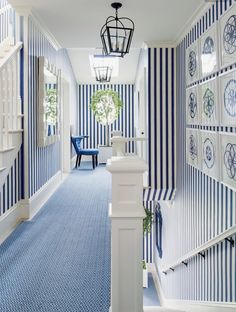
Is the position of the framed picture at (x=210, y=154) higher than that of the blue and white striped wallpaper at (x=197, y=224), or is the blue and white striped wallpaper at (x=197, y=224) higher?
the framed picture at (x=210, y=154)

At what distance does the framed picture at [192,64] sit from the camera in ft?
12.6

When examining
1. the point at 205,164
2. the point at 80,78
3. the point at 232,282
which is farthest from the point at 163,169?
the point at 80,78

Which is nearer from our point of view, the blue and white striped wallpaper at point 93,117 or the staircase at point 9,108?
the staircase at point 9,108

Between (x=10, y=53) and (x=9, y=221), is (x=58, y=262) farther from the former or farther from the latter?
(x=10, y=53)

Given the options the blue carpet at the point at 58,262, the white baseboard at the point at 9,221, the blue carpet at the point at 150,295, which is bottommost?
the blue carpet at the point at 150,295

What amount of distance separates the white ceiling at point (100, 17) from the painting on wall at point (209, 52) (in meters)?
0.46

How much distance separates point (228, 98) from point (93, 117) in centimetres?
933

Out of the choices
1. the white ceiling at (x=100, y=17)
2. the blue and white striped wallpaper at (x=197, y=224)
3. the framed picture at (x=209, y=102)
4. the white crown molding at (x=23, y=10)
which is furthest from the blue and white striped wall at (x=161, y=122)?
the white crown molding at (x=23, y=10)

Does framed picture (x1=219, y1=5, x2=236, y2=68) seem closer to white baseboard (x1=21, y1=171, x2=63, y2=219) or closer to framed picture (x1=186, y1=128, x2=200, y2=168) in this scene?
framed picture (x1=186, y1=128, x2=200, y2=168)

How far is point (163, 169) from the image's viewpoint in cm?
536

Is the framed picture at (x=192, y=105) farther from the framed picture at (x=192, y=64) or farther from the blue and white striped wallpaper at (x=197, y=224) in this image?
the blue and white striped wallpaper at (x=197, y=224)

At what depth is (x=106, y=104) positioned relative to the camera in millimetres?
11320

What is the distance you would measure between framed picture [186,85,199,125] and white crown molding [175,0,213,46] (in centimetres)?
71

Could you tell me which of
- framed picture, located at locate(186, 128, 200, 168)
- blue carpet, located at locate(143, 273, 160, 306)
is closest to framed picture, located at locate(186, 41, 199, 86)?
framed picture, located at locate(186, 128, 200, 168)
